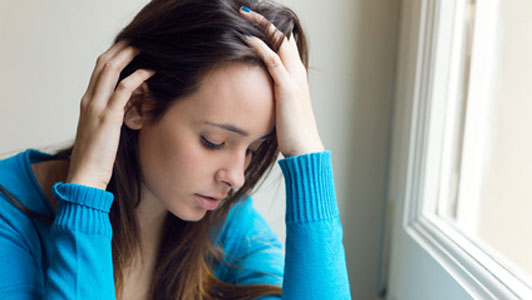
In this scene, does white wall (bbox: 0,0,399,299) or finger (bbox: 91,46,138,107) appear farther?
white wall (bbox: 0,0,399,299)

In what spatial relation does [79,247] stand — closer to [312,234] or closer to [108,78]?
[108,78]

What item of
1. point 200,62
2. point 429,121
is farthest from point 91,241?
point 429,121

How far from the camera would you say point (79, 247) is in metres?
0.67

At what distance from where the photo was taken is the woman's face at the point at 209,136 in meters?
0.70

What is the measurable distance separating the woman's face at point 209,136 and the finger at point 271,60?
0.05 ft

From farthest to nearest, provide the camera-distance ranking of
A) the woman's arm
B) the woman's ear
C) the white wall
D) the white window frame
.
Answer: the white wall
the white window frame
the woman's ear
the woman's arm

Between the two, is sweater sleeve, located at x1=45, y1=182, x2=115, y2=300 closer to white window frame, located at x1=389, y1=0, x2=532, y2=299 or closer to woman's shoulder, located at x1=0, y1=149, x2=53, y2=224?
woman's shoulder, located at x1=0, y1=149, x2=53, y2=224

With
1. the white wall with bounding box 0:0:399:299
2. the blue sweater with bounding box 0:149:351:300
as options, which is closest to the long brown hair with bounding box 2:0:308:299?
the blue sweater with bounding box 0:149:351:300

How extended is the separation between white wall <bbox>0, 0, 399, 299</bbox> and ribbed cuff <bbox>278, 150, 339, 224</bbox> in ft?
1.21

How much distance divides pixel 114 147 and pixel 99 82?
113mm

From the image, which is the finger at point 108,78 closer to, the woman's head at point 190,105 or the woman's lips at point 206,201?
the woman's head at point 190,105

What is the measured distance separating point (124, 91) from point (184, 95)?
0.32ft

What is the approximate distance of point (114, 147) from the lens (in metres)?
0.73

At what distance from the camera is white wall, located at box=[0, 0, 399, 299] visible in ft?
3.92
